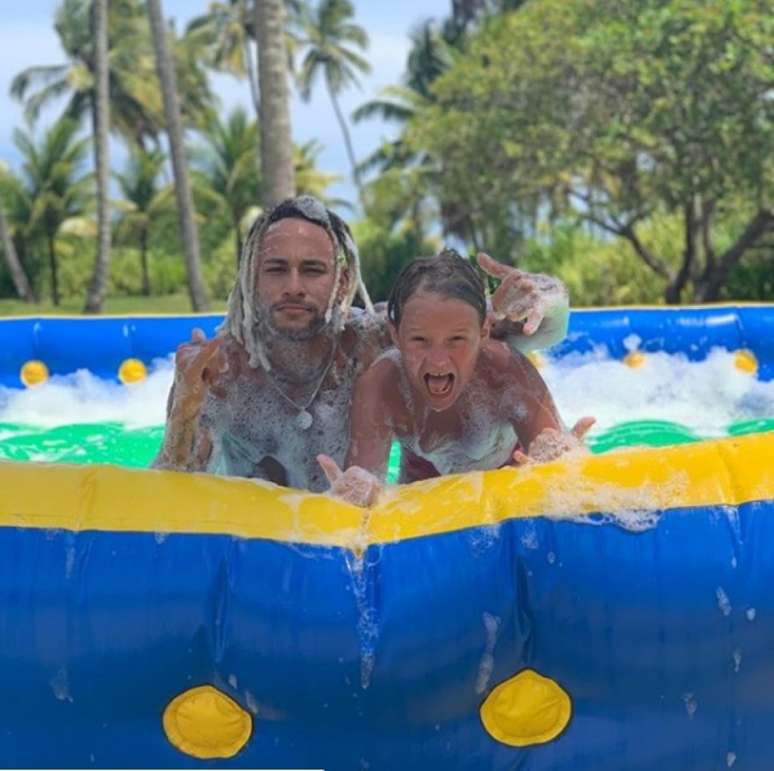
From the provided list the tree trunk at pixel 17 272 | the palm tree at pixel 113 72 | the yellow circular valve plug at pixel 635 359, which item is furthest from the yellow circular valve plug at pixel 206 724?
the palm tree at pixel 113 72

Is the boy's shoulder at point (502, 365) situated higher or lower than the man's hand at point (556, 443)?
higher

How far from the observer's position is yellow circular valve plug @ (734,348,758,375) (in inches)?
199

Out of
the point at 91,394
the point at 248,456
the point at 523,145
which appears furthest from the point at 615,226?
the point at 248,456

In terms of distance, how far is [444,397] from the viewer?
210 centimetres

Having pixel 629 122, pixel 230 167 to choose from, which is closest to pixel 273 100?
pixel 629 122

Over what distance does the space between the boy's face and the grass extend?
629 inches

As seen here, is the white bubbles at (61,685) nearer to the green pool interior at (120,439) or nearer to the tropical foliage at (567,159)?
the green pool interior at (120,439)

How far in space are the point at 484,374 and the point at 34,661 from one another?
3.54ft

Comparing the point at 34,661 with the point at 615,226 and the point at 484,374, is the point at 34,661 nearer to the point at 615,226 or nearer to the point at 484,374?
the point at 484,374

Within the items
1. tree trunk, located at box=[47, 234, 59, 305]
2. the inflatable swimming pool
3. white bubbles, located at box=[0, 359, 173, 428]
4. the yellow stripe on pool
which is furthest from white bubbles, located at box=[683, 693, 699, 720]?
tree trunk, located at box=[47, 234, 59, 305]

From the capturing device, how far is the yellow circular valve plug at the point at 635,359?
205 inches

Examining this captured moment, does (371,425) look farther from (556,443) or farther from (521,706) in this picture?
(521,706)

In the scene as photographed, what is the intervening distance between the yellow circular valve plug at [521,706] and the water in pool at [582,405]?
3.02 metres

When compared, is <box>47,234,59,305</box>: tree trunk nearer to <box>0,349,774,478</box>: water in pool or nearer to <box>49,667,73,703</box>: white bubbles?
<box>0,349,774,478</box>: water in pool
